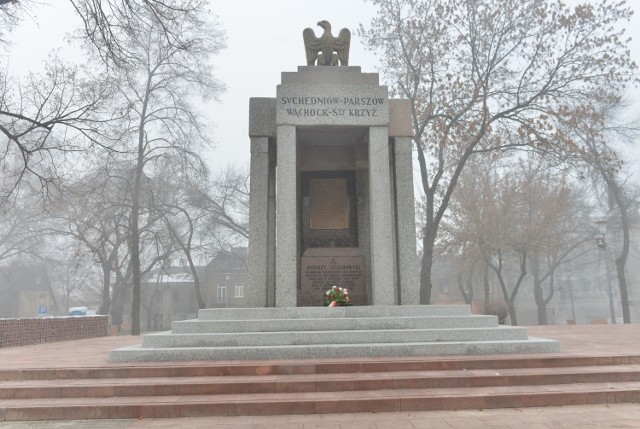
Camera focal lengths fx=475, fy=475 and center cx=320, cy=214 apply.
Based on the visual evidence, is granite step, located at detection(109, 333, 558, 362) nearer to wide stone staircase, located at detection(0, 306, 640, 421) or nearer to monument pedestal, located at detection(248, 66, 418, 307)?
wide stone staircase, located at detection(0, 306, 640, 421)

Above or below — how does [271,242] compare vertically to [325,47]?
below

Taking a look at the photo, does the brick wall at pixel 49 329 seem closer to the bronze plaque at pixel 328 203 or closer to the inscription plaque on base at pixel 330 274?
the inscription plaque on base at pixel 330 274

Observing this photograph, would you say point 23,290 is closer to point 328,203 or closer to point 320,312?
point 328,203

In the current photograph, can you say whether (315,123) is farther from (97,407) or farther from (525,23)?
(525,23)

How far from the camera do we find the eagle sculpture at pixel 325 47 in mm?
11461

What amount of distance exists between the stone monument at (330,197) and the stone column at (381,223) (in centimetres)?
2

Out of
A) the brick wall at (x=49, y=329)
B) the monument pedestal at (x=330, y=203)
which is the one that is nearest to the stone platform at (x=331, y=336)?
the monument pedestal at (x=330, y=203)

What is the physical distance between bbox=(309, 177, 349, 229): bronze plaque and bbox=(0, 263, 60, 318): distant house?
43.4 metres

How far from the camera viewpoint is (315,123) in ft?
33.6

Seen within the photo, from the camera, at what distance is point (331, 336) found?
7816 mm

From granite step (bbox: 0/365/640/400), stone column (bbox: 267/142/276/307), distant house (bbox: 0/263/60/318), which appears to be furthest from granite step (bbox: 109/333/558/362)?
distant house (bbox: 0/263/60/318)

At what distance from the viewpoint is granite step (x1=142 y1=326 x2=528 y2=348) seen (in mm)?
7734

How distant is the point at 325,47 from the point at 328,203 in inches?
148

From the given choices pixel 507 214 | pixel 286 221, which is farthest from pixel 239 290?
pixel 286 221
